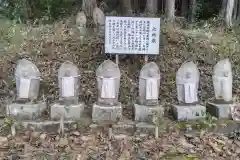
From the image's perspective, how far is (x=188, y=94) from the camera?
4.33 m

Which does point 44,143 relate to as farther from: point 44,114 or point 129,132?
point 129,132

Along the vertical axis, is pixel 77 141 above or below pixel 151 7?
below

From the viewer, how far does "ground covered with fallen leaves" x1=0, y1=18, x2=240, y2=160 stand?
3.84 meters

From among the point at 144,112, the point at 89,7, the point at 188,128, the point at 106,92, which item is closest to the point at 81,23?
the point at 89,7

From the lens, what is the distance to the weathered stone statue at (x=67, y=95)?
4.21 metres

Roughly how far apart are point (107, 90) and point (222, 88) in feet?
4.45

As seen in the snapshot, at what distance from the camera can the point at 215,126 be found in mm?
4254

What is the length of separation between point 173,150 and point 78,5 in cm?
559

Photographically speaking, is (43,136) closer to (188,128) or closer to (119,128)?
(119,128)

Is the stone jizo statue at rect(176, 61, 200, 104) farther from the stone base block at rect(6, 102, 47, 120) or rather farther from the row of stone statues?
the stone base block at rect(6, 102, 47, 120)

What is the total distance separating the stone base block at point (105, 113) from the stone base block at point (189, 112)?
0.68 meters

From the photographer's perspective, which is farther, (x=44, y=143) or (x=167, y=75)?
(x=167, y=75)

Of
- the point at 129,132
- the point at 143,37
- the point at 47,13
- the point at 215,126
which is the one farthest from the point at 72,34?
the point at 215,126

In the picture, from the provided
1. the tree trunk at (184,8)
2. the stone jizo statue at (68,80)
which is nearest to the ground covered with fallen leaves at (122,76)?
the stone jizo statue at (68,80)
